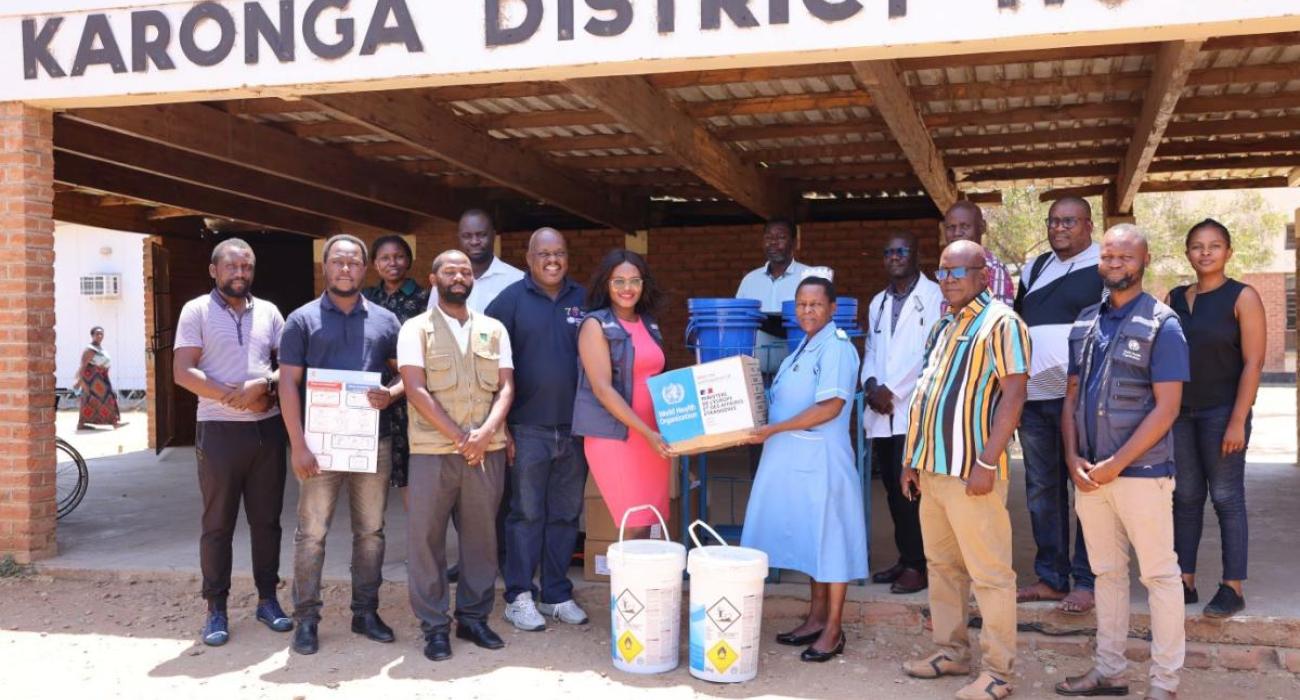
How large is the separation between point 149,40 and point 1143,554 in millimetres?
5639

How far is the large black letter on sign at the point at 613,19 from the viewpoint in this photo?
16.7 ft

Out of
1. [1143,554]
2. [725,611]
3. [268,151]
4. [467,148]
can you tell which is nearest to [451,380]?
[725,611]

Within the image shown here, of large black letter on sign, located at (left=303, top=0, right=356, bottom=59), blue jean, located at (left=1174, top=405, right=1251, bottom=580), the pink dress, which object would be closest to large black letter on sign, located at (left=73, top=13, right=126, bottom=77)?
large black letter on sign, located at (left=303, top=0, right=356, bottom=59)

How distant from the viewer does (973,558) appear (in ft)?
13.2

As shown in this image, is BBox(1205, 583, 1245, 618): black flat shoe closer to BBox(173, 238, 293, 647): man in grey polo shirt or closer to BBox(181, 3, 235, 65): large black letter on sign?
BBox(173, 238, 293, 647): man in grey polo shirt

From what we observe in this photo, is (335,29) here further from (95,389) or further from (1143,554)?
(95,389)

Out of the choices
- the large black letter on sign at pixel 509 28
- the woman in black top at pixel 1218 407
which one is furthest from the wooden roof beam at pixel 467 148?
the woman in black top at pixel 1218 407

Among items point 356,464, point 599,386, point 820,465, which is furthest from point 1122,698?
point 356,464

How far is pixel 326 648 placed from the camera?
4812 millimetres

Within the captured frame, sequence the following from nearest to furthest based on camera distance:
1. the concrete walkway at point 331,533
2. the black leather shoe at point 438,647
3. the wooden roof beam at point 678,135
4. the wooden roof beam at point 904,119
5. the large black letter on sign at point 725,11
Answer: the black leather shoe at point 438,647 → the large black letter on sign at point 725,11 → the concrete walkway at point 331,533 → the wooden roof beam at point 904,119 → the wooden roof beam at point 678,135

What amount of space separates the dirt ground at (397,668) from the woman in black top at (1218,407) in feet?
1.86

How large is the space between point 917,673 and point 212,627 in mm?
3326

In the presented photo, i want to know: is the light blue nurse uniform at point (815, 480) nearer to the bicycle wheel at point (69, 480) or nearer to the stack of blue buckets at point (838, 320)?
the stack of blue buckets at point (838, 320)

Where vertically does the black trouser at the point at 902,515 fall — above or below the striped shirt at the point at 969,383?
below
